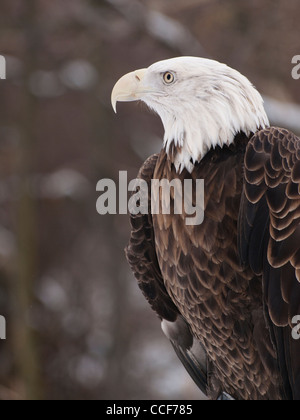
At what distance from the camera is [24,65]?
6.78m

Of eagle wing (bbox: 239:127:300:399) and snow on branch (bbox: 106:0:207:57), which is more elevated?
snow on branch (bbox: 106:0:207:57)

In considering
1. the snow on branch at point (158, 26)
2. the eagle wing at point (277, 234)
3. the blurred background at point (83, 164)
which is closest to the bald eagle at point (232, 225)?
the eagle wing at point (277, 234)

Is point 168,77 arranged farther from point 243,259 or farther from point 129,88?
point 243,259

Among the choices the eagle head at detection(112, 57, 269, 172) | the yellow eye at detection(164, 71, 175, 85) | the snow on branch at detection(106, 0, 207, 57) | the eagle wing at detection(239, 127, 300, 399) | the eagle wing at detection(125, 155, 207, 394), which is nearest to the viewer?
the eagle wing at detection(239, 127, 300, 399)

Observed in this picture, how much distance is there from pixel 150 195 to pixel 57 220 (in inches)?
204

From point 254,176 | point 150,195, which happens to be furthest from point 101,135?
point 254,176

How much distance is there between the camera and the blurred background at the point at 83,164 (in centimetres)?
602

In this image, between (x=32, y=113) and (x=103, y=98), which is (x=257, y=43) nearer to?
(x=103, y=98)

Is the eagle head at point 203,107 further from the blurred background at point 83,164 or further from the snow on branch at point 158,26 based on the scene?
the blurred background at point 83,164

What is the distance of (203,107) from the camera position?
2627mm

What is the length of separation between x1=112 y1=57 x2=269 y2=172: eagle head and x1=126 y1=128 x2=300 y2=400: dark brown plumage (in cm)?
5

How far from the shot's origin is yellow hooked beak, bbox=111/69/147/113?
9.08ft

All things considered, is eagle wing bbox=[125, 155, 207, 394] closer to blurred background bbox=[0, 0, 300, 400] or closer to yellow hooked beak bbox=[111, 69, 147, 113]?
yellow hooked beak bbox=[111, 69, 147, 113]

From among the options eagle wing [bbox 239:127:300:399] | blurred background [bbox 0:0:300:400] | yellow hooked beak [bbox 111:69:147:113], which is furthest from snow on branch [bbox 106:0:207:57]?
eagle wing [bbox 239:127:300:399]
